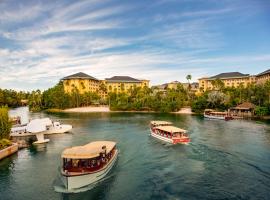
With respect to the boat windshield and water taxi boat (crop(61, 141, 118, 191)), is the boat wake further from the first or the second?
the boat windshield

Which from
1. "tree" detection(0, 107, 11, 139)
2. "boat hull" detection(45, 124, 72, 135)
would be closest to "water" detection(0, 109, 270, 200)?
"tree" detection(0, 107, 11, 139)

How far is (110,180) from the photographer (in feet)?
122

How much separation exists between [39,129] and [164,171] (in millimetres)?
33929

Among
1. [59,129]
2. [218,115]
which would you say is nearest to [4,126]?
[59,129]

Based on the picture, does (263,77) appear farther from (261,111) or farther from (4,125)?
(4,125)

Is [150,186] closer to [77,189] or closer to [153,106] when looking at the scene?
[77,189]

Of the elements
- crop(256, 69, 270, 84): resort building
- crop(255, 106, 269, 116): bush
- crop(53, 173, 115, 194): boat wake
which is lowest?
crop(53, 173, 115, 194): boat wake

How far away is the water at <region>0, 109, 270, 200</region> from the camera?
32844 mm

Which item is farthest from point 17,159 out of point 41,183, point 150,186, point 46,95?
point 46,95

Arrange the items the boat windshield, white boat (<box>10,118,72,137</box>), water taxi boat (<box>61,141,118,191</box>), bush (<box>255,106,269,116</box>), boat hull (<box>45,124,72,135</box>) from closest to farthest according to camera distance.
Result: water taxi boat (<box>61,141,118,191</box>) → the boat windshield → white boat (<box>10,118,72,137</box>) → boat hull (<box>45,124,72,135</box>) → bush (<box>255,106,269,116</box>)

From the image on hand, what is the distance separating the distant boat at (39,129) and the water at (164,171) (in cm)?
440

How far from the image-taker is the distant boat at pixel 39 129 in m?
62.6

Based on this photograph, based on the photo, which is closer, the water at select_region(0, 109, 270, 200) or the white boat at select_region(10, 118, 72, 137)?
the water at select_region(0, 109, 270, 200)

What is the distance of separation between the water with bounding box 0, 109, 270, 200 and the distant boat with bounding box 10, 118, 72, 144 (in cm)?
440
